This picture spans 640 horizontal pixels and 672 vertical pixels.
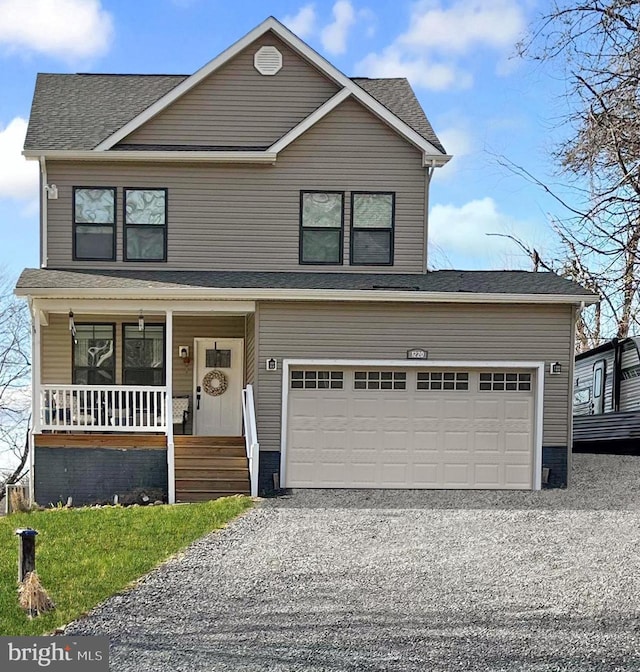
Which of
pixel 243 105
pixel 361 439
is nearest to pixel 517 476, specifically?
pixel 361 439

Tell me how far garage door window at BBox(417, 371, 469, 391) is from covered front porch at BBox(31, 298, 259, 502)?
287 cm

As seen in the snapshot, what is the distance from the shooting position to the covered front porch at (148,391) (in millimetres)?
14312

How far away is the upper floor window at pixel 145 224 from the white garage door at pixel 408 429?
3.62 metres

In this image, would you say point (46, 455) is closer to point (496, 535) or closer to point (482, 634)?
point (496, 535)

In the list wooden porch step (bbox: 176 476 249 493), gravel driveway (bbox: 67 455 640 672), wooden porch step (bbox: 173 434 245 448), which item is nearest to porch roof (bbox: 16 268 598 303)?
wooden porch step (bbox: 173 434 245 448)

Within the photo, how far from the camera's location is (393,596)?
8.06m

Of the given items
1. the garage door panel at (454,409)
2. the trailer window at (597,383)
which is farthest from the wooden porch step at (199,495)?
the trailer window at (597,383)

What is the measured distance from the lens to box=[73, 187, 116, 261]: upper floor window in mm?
16078

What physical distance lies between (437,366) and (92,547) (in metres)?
6.78

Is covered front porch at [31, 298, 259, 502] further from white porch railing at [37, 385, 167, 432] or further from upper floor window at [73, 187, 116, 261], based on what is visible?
upper floor window at [73, 187, 116, 261]

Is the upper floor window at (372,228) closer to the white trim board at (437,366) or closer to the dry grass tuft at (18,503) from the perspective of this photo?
the white trim board at (437,366)

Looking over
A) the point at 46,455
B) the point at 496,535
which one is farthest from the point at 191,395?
the point at 496,535

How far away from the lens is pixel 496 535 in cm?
1079

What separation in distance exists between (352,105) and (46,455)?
8.07 metres
